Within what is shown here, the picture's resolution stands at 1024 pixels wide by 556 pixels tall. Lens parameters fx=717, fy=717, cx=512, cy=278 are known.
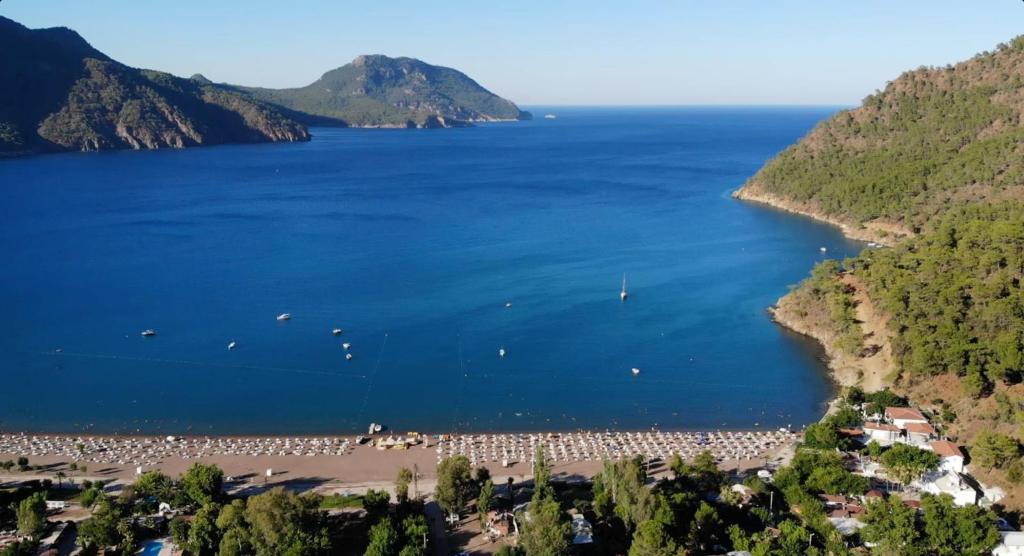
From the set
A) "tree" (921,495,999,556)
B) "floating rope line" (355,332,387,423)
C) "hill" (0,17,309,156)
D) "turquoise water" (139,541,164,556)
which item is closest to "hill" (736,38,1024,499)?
"tree" (921,495,999,556)

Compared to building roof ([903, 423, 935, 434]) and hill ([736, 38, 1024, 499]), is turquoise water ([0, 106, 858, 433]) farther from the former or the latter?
building roof ([903, 423, 935, 434])

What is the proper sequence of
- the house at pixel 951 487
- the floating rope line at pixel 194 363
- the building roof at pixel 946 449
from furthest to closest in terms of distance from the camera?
the floating rope line at pixel 194 363 → the building roof at pixel 946 449 → the house at pixel 951 487

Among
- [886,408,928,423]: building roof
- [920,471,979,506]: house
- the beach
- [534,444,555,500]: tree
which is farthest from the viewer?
[886,408,928,423]: building roof

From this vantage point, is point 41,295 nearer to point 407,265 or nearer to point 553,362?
point 407,265

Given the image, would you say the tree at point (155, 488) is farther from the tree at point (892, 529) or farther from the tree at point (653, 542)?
the tree at point (892, 529)

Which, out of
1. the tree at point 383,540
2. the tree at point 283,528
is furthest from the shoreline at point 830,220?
the tree at point 283,528

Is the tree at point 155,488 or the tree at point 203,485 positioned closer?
the tree at point 203,485
